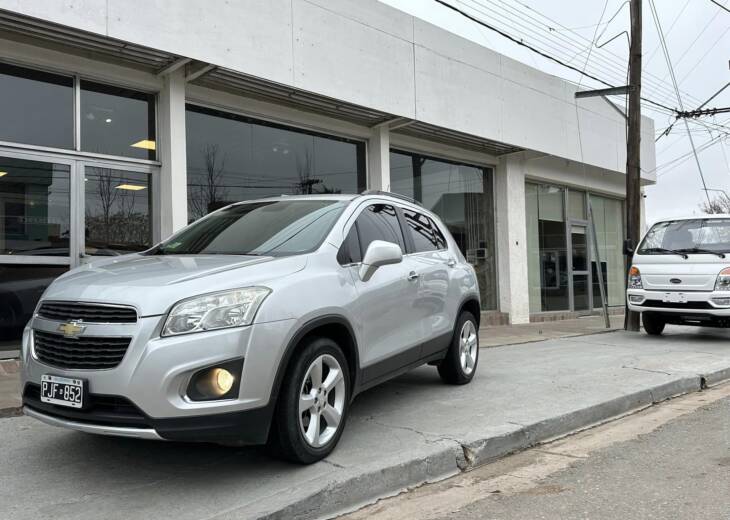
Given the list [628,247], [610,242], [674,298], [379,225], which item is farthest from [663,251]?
[610,242]

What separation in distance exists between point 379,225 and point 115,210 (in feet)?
15.6

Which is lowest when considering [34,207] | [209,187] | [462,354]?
[462,354]

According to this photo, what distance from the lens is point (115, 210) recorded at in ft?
27.4

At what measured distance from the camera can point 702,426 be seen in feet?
17.8

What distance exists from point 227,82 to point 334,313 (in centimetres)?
613

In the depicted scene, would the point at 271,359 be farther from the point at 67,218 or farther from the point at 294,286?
the point at 67,218

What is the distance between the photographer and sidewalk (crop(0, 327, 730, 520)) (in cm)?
341

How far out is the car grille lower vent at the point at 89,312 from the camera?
336cm

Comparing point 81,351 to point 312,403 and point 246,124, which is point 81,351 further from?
point 246,124

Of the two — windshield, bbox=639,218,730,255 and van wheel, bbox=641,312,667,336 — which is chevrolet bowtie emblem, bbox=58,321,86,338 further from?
van wheel, bbox=641,312,667,336

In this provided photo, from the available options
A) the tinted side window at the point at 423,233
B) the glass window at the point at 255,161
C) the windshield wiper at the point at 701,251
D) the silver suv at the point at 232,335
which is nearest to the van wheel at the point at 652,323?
the windshield wiper at the point at 701,251

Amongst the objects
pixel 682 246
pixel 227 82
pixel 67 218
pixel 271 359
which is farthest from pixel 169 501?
pixel 682 246

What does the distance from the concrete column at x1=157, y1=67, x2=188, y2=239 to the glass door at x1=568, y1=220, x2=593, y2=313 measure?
1160 cm

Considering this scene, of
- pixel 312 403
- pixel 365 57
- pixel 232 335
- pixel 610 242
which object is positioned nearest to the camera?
pixel 232 335
